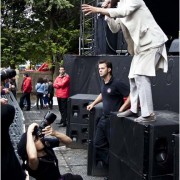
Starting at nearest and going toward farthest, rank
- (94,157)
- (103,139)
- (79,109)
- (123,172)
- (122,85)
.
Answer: (123,172) < (122,85) < (103,139) < (94,157) < (79,109)

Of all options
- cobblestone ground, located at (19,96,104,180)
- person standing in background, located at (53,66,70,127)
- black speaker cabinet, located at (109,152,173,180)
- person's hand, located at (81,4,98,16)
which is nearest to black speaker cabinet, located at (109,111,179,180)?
black speaker cabinet, located at (109,152,173,180)

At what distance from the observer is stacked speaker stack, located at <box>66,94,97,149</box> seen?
7.69 meters

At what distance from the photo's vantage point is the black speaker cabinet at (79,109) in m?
7.64

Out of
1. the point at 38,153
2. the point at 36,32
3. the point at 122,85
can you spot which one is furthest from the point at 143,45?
the point at 36,32

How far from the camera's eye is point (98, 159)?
594cm

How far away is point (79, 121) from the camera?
7789 mm

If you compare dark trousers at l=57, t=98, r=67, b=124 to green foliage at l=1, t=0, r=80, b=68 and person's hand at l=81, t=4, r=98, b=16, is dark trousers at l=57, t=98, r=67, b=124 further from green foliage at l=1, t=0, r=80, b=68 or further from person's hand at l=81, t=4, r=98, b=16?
green foliage at l=1, t=0, r=80, b=68

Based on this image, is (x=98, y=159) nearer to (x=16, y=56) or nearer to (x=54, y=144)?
(x=54, y=144)

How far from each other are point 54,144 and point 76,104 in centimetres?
424

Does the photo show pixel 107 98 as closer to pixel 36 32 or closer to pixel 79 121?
pixel 79 121

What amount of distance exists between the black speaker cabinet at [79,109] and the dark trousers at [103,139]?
1.85 meters

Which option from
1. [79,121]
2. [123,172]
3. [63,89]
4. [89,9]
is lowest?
[123,172]

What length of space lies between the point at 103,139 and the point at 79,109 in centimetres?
206

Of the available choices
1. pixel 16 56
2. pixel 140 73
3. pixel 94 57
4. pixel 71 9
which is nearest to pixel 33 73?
pixel 16 56
